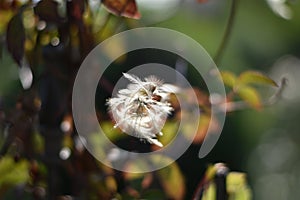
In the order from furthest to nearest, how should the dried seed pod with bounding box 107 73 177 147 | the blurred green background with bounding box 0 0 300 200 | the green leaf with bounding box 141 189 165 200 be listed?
the blurred green background with bounding box 0 0 300 200 < the green leaf with bounding box 141 189 165 200 < the dried seed pod with bounding box 107 73 177 147

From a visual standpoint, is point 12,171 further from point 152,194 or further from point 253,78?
point 253,78

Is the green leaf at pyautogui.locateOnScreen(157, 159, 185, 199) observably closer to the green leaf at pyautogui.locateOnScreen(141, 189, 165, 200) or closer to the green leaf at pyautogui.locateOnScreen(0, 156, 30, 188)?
the green leaf at pyautogui.locateOnScreen(141, 189, 165, 200)

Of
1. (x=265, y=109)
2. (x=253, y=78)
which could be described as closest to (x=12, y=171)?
(x=253, y=78)

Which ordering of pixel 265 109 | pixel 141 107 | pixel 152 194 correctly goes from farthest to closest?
pixel 265 109 → pixel 152 194 → pixel 141 107

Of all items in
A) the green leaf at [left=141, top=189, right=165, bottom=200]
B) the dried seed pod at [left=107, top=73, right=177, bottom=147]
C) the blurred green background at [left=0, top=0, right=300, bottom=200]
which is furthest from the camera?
the blurred green background at [left=0, top=0, right=300, bottom=200]

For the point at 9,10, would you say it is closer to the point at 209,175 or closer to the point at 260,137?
the point at 209,175

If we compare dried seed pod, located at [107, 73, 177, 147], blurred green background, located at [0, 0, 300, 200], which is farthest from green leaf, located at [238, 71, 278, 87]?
blurred green background, located at [0, 0, 300, 200]

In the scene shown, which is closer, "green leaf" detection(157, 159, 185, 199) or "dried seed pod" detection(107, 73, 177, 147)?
"dried seed pod" detection(107, 73, 177, 147)
